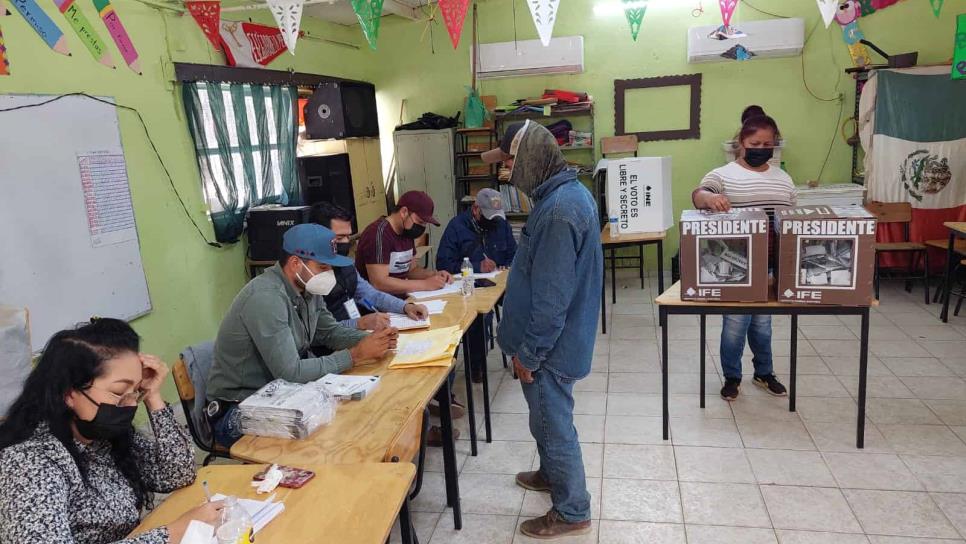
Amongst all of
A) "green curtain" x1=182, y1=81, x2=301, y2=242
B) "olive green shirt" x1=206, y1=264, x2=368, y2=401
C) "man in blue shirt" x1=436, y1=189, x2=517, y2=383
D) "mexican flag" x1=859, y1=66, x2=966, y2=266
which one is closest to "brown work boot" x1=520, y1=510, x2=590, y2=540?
"olive green shirt" x1=206, y1=264, x2=368, y2=401

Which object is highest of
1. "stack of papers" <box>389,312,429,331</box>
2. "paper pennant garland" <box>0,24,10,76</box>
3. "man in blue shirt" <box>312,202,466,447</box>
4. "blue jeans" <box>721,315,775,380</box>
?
"paper pennant garland" <box>0,24,10,76</box>

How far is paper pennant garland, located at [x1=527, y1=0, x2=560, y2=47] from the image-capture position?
11.7 ft

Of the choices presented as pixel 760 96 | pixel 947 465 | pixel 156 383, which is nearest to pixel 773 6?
pixel 760 96

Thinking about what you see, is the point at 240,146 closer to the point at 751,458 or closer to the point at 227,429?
the point at 227,429

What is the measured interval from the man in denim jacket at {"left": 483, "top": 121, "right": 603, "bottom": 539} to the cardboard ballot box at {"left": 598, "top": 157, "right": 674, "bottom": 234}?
2.77 m

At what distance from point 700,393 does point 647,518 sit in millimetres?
1255

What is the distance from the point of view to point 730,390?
3.65m

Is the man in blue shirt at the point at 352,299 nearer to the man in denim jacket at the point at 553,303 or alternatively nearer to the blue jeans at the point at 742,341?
the man in denim jacket at the point at 553,303

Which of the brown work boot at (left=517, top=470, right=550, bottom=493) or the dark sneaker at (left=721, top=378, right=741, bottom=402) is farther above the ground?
the dark sneaker at (left=721, top=378, right=741, bottom=402)

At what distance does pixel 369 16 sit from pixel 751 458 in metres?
3.48

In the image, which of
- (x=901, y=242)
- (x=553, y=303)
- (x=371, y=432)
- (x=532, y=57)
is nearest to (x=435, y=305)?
(x=553, y=303)

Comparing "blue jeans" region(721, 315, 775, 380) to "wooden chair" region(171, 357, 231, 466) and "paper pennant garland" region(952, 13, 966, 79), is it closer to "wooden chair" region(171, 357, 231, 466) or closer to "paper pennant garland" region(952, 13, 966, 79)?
"wooden chair" region(171, 357, 231, 466)

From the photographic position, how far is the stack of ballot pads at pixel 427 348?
2.44 meters

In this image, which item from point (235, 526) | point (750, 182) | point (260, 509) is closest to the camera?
point (235, 526)
